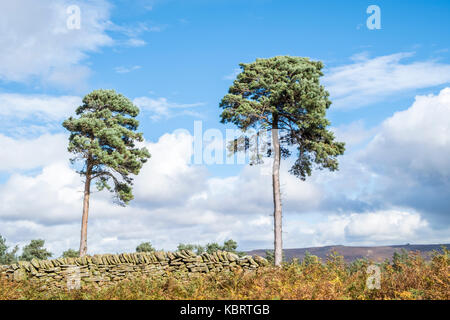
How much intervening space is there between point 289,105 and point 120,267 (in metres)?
12.6

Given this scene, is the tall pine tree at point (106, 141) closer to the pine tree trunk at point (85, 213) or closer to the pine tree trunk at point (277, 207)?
the pine tree trunk at point (85, 213)

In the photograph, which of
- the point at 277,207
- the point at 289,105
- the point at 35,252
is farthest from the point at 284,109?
the point at 35,252

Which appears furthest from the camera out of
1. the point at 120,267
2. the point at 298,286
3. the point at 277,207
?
the point at 277,207

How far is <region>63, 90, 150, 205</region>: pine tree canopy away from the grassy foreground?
1182cm

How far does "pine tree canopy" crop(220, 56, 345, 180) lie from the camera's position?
70.4ft

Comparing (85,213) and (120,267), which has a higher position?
(85,213)

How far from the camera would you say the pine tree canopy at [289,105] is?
21453 mm

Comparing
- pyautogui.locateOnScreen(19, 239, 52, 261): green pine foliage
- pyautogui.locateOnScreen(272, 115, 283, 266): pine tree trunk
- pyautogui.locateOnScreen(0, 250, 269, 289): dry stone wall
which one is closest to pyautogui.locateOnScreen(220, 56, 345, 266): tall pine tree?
pyautogui.locateOnScreen(272, 115, 283, 266): pine tree trunk

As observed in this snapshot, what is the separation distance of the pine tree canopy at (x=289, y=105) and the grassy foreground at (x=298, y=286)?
32.5 feet

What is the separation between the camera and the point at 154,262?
14.6m

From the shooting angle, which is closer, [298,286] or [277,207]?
[298,286]

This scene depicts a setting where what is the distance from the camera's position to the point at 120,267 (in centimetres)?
1485

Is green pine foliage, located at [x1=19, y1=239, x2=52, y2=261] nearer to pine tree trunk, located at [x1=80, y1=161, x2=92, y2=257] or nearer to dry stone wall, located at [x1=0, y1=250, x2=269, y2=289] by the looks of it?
pine tree trunk, located at [x1=80, y1=161, x2=92, y2=257]

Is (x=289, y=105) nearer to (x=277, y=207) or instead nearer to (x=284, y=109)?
(x=284, y=109)
